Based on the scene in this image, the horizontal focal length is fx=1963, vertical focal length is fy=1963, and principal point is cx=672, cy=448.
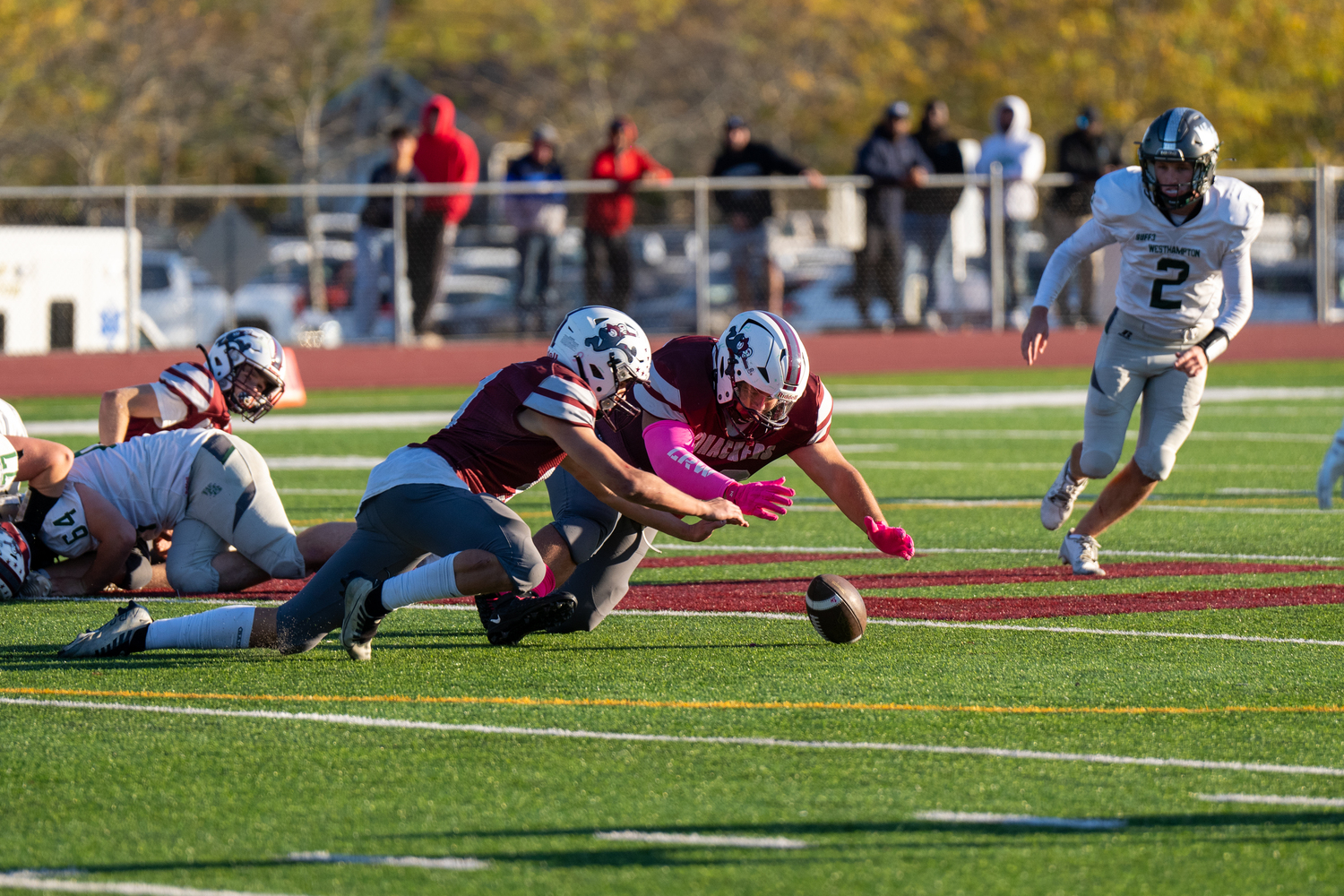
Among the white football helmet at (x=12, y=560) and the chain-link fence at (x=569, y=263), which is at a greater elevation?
the chain-link fence at (x=569, y=263)

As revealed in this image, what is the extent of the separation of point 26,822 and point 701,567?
192 inches

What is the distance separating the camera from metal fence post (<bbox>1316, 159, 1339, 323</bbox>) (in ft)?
76.4

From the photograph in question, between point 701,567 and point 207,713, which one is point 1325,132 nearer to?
point 701,567

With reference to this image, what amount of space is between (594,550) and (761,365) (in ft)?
3.67

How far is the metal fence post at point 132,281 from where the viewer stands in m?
19.8

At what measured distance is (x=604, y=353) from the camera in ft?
22.5

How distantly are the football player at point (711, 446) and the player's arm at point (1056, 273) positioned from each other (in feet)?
5.36

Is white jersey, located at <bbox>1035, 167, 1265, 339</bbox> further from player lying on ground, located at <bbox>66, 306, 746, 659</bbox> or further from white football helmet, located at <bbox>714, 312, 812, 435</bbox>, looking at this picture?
player lying on ground, located at <bbox>66, 306, 746, 659</bbox>

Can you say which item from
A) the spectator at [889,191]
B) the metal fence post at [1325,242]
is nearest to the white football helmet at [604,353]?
the spectator at [889,191]

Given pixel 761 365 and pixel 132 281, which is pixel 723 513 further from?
pixel 132 281

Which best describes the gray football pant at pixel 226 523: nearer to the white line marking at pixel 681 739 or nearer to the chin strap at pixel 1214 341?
the white line marking at pixel 681 739

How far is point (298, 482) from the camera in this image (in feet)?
41.6

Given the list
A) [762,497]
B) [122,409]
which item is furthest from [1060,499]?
[122,409]

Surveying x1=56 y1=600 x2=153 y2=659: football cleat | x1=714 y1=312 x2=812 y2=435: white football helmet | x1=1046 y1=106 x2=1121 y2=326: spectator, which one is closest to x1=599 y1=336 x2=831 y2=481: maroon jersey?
x1=714 y1=312 x2=812 y2=435: white football helmet
